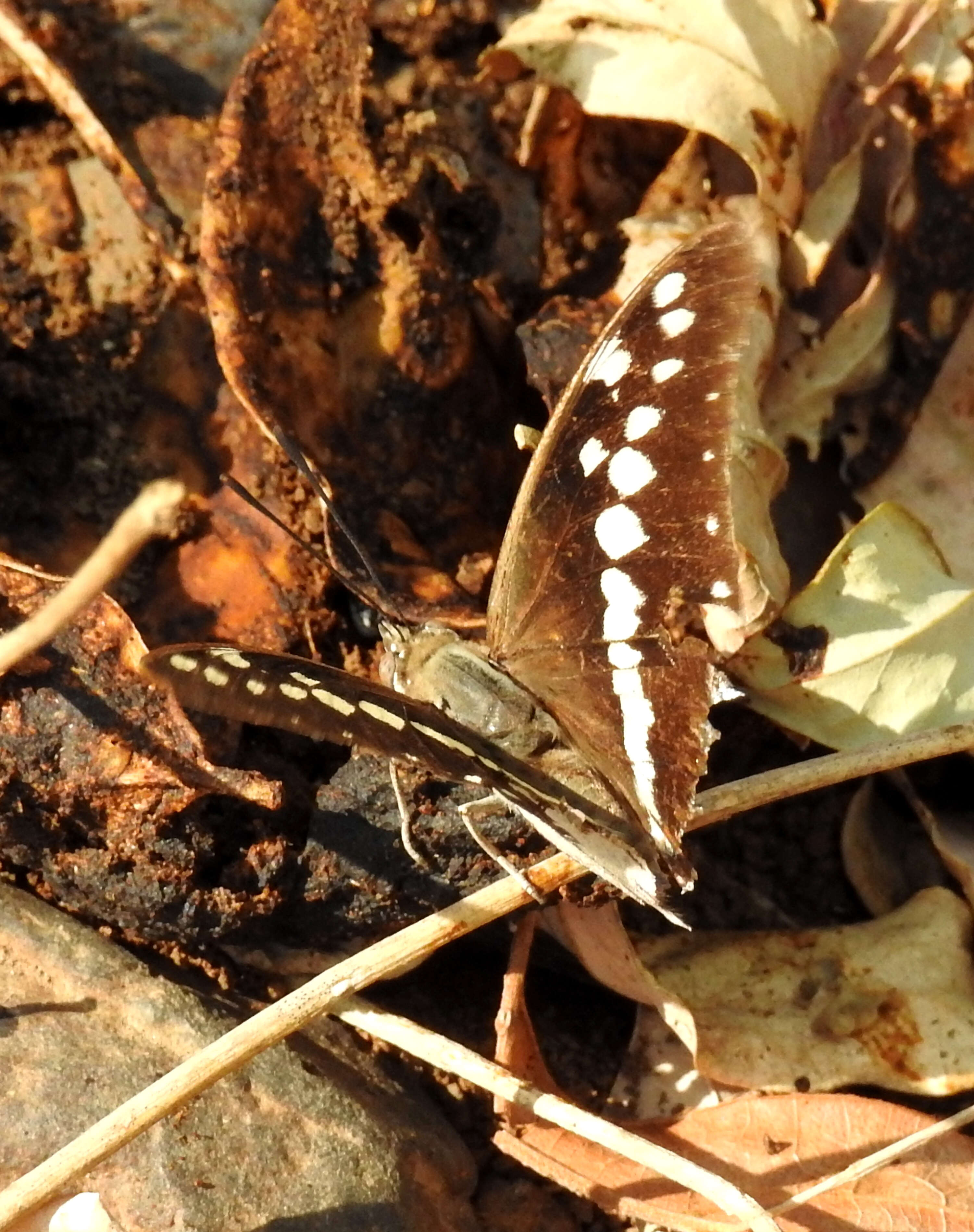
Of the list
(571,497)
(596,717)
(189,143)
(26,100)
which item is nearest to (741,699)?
(596,717)

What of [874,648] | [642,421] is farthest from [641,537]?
[874,648]

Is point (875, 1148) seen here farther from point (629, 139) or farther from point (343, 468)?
point (629, 139)

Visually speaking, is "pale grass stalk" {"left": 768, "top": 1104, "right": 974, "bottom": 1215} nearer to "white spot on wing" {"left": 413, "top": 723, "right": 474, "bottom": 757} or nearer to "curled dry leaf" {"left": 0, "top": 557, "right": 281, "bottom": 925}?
"white spot on wing" {"left": 413, "top": 723, "right": 474, "bottom": 757}

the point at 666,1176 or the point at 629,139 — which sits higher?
the point at 629,139

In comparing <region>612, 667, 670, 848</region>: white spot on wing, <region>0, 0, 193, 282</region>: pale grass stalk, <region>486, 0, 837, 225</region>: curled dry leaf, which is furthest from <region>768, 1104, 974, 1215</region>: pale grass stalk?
<region>0, 0, 193, 282</region>: pale grass stalk

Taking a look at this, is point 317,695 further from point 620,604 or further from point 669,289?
point 669,289

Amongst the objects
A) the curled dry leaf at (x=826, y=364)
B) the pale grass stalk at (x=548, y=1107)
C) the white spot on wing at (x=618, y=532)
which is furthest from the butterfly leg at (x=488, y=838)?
the curled dry leaf at (x=826, y=364)

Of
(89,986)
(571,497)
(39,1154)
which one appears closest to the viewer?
(39,1154)
